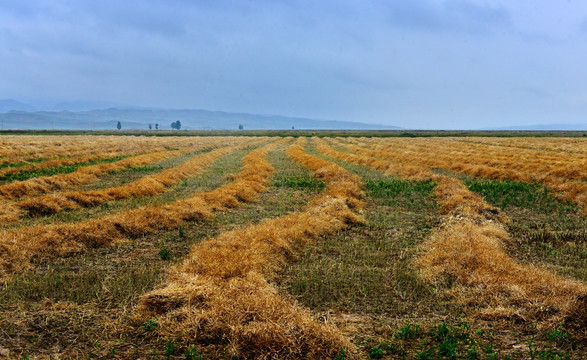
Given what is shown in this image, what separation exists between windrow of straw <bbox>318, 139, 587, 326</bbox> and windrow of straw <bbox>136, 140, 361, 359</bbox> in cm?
330

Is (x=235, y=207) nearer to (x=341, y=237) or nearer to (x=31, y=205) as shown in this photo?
(x=341, y=237)

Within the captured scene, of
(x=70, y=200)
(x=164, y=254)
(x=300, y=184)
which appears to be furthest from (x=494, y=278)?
(x=300, y=184)

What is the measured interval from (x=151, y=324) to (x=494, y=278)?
21.8 ft

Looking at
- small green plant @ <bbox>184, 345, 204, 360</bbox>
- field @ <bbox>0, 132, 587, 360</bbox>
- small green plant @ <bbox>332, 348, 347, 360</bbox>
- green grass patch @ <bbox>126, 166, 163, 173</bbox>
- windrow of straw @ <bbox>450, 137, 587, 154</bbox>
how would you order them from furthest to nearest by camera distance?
windrow of straw @ <bbox>450, 137, 587, 154</bbox> → green grass patch @ <bbox>126, 166, 163, 173</bbox> → field @ <bbox>0, 132, 587, 360</bbox> → small green plant @ <bbox>184, 345, 204, 360</bbox> → small green plant @ <bbox>332, 348, 347, 360</bbox>

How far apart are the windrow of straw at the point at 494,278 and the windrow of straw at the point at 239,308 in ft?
10.8

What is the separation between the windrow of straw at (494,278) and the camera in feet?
22.2

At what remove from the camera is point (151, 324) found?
6383 millimetres

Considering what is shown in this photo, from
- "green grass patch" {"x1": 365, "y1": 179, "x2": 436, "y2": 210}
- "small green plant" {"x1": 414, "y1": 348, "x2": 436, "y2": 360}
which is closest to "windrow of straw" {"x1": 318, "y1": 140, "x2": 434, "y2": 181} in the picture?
"green grass patch" {"x1": 365, "y1": 179, "x2": 436, "y2": 210}

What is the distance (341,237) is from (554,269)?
5.61 metres

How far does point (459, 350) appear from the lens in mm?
5848

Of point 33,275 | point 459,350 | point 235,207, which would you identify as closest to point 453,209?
point 235,207

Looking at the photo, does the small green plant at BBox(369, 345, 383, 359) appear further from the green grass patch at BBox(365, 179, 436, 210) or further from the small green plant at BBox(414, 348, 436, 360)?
the green grass patch at BBox(365, 179, 436, 210)

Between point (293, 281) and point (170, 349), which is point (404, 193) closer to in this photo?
point (293, 281)

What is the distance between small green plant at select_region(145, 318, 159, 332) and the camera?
6.34m
